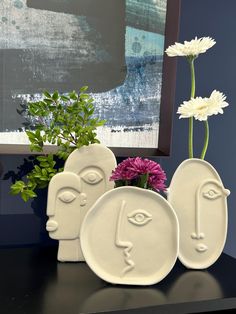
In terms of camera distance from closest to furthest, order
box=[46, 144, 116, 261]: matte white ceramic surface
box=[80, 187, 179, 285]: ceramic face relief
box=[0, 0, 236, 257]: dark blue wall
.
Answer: box=[80, 187, 179, 285]: ceramic face relief
box=[46, 144, 116, 261]: matte white ceramic surface
box=[0, 0, 236, 257]: dark blue wall

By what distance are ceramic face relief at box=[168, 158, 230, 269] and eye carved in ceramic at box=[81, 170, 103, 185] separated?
0.18 m

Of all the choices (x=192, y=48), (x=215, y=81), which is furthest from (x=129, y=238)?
(x=215, y=81)

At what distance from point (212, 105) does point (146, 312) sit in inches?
18.8

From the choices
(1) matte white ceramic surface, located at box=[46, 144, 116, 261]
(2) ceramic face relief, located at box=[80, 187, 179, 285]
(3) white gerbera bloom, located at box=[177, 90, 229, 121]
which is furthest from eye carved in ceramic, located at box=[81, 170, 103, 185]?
(3) white gerbera bloom, located at box=[177, 90, 229, 121]

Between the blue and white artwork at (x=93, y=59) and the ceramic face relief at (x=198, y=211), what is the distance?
22 cm

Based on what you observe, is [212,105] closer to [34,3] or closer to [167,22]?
[167,22]

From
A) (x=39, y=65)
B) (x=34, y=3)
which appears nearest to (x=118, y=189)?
(x=39, y=65)

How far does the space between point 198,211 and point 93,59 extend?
493mm

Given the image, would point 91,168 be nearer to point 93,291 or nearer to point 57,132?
point 57,132

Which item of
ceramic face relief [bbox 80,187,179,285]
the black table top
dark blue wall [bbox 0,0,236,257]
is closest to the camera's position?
the black table top

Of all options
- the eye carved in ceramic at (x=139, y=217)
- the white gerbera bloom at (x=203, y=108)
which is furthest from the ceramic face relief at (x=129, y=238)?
the white gerbera bloom at (x=203, y=108)

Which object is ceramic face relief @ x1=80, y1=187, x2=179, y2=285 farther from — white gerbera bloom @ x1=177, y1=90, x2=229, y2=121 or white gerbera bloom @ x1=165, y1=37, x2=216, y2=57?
white gerbera bloom @ x1=165, y1=37, x2=216, y2=57

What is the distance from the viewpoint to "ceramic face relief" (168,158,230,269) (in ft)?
3.27

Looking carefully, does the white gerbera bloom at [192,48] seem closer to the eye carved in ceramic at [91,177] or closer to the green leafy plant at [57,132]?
the green leafy plant at [57,132]
